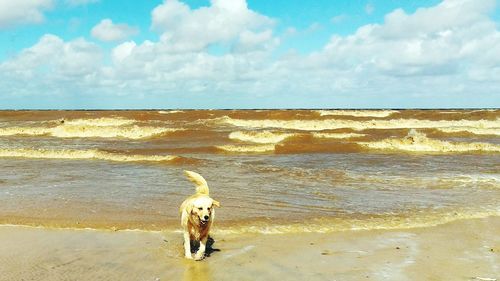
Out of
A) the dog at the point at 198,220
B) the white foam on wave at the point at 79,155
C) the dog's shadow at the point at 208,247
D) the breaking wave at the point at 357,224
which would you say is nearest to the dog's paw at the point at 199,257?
the dog at the point at 198,220

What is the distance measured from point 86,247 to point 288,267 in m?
3.39

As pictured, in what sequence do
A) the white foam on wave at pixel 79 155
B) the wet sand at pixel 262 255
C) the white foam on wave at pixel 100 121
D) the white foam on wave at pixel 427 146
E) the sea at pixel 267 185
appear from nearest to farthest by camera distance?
the wet sand at pixel 262 255 < the sea at pixel 267 185 < the white foam on wave at pixel 79 155 < the white foam on wave at pixel 427 146 < the white foam on wave at pixel 100 121

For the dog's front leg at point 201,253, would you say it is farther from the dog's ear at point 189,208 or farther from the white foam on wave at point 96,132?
the white foam on wave at point 96,132

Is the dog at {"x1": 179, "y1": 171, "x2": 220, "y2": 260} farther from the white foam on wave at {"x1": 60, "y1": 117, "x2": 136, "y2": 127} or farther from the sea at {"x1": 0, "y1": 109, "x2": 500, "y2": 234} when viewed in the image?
the white foam on wave at {"x1": 60, "y1": 117, "x2": 136, "y2": 127}

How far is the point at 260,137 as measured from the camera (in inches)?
1341

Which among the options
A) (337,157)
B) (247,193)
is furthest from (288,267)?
(337,157)

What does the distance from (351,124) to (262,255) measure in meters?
43.3

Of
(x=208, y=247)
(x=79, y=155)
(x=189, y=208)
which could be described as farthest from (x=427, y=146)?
(x=189, y=208)

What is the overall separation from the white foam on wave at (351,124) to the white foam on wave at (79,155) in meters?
25.6

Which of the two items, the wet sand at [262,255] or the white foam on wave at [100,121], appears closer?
the wet sand at [262,255]

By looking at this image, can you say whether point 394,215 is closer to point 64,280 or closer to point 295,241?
point 295,241

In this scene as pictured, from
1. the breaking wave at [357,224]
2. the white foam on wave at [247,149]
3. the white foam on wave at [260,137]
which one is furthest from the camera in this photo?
the white foam on wave at [260,137]

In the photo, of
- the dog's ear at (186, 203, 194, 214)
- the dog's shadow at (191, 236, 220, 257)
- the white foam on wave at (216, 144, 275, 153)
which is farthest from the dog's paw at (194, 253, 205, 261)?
the white foam on wave at (216, 144, 275, 153)

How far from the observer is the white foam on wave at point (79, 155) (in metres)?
22.3
